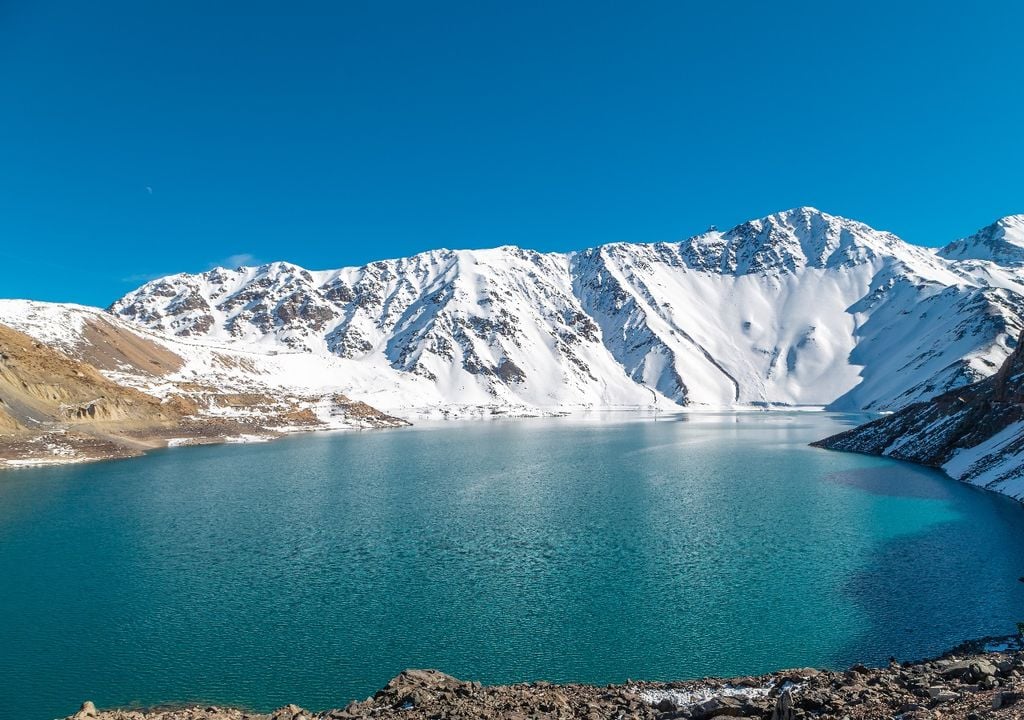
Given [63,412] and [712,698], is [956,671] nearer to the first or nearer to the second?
[712,698]

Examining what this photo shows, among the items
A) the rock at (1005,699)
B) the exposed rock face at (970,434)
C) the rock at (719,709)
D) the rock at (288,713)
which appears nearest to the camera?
the rock at (1005,699)

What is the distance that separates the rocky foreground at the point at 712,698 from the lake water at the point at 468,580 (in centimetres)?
257

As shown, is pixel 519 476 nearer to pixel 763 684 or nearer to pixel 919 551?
pixel 919 551

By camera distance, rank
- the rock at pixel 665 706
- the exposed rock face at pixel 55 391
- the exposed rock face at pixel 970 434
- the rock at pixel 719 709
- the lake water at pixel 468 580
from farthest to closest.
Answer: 1. the exposed rock face at pixel 55 391
2. the exposed rock face at pixel 970 434
3. the lake water at pixel 468 580
4. the rock at pixel 665 706
5. the rock at pixel 719 709

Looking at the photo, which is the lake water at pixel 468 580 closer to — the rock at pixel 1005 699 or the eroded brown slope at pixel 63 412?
the rock at pixel 1005 699

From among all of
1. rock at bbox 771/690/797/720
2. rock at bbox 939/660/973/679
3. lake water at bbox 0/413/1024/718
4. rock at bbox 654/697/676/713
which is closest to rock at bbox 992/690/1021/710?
rock at bbox 939/660/973/679

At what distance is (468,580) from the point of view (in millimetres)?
39000

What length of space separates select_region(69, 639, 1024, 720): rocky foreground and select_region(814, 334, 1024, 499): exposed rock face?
5830 centimetres

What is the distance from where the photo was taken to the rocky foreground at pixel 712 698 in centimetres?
1883

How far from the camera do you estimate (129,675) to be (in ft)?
88.5

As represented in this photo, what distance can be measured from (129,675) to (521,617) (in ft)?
59.3

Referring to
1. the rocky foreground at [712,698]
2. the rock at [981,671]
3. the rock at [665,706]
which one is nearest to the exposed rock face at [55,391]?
the rocky foreground at [712,698]

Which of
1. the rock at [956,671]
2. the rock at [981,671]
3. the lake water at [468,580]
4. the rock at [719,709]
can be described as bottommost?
the lake water at [468,580]

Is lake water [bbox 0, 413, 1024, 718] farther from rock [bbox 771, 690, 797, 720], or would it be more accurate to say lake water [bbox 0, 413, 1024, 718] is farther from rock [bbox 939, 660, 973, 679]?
rock [bbox 771, 690, 797, 720]
